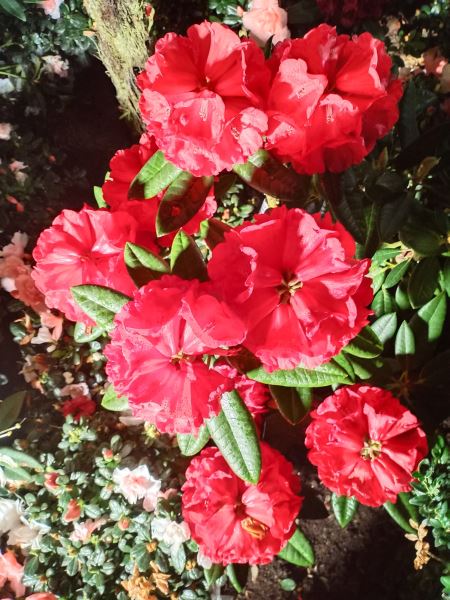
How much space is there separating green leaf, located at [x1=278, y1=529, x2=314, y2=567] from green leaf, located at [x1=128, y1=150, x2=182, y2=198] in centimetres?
85

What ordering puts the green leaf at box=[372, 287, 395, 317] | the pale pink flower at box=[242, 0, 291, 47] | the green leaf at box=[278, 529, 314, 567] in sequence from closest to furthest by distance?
the green leaf at box=[278, 529, 314, 567], the green leaf at box=[372, 287, 395, 317], the pale pink flower at box=[242, 0, 291, 47]

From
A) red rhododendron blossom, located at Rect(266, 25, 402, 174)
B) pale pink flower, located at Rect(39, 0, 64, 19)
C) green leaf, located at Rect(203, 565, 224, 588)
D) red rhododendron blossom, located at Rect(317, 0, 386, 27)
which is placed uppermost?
pale pink flower, located at Rect(39, 0, 64, 19)

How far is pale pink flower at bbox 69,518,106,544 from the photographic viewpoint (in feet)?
4.57

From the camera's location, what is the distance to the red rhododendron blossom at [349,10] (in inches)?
70.6

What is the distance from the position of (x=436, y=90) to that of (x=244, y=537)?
1.43 metres

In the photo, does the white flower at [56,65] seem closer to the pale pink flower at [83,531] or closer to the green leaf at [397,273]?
the green leaf at [397,273]

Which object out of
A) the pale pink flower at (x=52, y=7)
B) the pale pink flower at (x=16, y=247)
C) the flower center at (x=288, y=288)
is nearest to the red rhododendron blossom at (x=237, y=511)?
the flower center at (x=288, y=288)

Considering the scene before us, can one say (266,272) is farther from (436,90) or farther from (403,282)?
(436,90)

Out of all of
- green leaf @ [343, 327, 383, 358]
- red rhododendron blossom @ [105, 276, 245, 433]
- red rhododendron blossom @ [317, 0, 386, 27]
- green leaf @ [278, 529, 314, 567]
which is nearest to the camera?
red rhododendron blossom @ [105, 276, 245, 433]

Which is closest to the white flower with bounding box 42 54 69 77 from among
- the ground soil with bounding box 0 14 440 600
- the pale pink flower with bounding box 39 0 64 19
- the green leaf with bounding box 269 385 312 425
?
the pale pink flower with bounding box 39 0 64 19

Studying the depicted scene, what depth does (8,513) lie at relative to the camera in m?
1.41

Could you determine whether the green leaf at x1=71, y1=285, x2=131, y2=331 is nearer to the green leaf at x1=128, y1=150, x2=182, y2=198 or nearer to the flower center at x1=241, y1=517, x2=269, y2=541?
the green leaf at x1=128, y1=150, x2=182, y2=198

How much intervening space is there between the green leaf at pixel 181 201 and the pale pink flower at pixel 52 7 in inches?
57.5

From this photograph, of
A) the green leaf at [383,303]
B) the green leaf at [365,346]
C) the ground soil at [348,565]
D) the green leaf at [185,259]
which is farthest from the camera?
the ground soil at [348,565]
